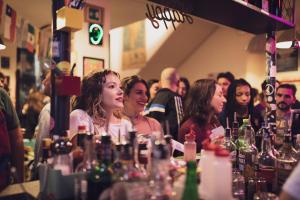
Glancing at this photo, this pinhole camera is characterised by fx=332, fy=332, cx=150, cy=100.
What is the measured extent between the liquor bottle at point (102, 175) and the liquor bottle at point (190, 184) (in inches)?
9.9

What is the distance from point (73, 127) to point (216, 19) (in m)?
1.20

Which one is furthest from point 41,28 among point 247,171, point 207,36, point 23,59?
point 247,171

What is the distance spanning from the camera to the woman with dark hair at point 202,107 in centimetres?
248

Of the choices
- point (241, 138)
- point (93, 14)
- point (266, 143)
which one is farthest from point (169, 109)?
point (266, 143)

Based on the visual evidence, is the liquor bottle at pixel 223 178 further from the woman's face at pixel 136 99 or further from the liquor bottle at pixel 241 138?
the woman's face at pixel 136 99

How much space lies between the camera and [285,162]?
1.72 meters

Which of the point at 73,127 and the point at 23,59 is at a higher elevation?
the point at 23,59

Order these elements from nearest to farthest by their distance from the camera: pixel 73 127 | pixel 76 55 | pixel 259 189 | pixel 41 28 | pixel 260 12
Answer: pixel 259 189, pixel 73 127, pixel 260 12, pixel 76 55, pixel 41 28

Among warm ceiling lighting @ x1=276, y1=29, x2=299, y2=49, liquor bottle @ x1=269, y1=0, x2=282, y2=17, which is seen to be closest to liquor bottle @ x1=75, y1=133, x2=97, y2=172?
liquor bottle @ x1=269, y1=0, x2=282, y2=17

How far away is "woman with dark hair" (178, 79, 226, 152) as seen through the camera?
97.7 inches

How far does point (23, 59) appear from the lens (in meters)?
6.88

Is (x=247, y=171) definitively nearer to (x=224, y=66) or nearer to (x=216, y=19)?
(x=216, y=19)

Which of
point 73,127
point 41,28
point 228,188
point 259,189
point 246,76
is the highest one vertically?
point 41,28

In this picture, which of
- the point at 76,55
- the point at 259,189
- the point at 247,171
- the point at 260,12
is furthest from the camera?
the point at 76,55
